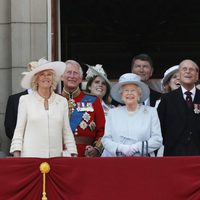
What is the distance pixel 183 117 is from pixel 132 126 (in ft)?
2.04

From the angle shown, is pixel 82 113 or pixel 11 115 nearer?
pixel 82 113

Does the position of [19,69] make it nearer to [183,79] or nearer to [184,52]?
[183,79]

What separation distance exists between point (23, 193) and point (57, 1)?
411 cm

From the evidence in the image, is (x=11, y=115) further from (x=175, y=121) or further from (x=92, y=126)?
(x=175, y=121)

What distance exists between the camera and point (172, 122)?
26.1 ft

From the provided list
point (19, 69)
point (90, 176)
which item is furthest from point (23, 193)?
point (19, 69)

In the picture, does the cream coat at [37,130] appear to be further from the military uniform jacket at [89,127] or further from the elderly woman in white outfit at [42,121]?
the military uniform jacket at [89,127]

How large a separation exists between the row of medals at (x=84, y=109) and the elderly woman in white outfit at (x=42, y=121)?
2.48ft

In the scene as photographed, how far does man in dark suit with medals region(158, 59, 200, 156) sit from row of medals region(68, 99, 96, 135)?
0.82 m

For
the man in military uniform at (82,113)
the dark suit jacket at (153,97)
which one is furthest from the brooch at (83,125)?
the dark suit jacket at (153,97)

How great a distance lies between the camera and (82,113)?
8438 mm

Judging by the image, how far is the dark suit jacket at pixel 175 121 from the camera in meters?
7.89

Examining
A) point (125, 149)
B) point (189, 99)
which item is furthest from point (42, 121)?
point (189, 99)

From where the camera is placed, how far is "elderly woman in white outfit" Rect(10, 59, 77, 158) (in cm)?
744
